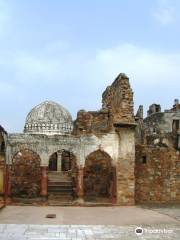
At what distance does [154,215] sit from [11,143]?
8.03 metres

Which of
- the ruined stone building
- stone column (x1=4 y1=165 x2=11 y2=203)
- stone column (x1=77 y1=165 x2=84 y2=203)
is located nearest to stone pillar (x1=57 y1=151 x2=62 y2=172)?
the ruined stone building

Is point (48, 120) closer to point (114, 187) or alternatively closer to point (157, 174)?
point (157, 174)

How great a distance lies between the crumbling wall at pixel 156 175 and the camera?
22.4 metres

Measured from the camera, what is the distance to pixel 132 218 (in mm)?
14773

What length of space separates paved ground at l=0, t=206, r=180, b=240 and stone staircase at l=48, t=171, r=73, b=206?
4442mm

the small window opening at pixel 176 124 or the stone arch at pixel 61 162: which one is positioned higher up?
the small window opening at pixel 176 124

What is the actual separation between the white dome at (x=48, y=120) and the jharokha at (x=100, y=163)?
484 cm

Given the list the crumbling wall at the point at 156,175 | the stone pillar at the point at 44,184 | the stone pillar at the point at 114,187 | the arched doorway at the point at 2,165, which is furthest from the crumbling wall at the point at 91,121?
the arched doorway at the point at 2,165

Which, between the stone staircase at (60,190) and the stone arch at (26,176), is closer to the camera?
the stone staircase at (60,190)

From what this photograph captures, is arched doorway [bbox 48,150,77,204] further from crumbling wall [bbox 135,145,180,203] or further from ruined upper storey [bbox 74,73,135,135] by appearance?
crumbling wall [bbox 135,145,180,203]

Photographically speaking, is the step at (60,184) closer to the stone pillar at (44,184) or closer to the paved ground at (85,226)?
the stone pillar at (44,184)

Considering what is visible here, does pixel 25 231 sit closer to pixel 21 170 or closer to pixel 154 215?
pixel 154 215

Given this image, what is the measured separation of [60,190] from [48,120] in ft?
28.2

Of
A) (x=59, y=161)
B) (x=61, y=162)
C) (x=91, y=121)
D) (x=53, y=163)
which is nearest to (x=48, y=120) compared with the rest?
(x=59, y=161)
